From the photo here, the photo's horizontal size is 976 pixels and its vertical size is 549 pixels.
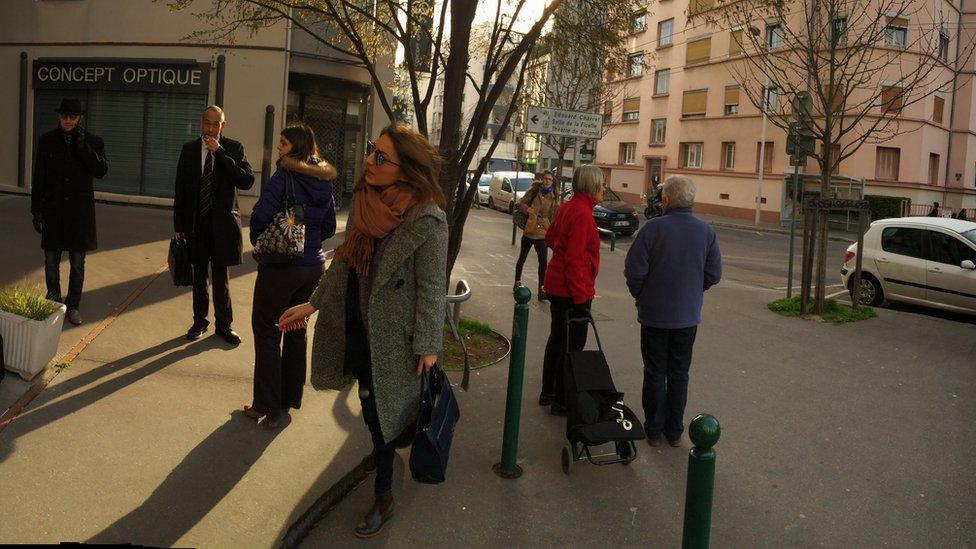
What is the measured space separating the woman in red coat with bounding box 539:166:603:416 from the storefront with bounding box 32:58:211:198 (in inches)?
528

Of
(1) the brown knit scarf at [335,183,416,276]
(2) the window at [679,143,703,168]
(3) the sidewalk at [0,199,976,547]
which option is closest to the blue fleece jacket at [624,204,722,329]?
(3) the sidewalk at [0,199,976,547]

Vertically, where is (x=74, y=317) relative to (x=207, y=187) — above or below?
below

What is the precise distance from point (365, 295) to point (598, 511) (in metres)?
1.74

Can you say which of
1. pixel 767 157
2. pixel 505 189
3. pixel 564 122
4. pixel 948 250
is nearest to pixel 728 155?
pixel 767 157

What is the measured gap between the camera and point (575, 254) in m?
5.61

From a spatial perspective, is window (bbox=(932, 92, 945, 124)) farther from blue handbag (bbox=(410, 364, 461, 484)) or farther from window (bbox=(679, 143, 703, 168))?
blue handbag (bbox=(410, 364, 461, 484))

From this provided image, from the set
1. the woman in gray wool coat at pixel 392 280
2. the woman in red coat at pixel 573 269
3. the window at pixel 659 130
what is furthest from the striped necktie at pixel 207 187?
the window at pixel 659 130

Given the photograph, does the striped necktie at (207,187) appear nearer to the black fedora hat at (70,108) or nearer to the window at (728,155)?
the black fedora hat at (70,108)

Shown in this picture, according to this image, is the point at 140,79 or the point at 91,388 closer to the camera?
the point at 91,388

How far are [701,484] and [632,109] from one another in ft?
150

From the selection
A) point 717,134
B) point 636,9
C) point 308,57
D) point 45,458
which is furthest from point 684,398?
point 717,134

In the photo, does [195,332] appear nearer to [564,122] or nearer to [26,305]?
[26,305]

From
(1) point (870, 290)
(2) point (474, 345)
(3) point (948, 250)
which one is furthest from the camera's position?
(1) point (870, 290)

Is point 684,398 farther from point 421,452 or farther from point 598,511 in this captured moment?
point 421,452
